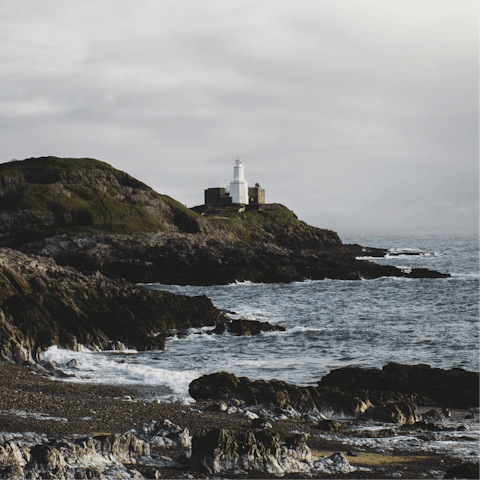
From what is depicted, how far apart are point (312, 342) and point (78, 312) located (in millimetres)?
11441

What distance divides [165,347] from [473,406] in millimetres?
13540

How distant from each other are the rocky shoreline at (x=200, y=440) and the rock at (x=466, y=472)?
20mm

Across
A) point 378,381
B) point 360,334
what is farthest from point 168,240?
point 378,381

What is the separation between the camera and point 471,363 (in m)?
22.4

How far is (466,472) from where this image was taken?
31.9 ft

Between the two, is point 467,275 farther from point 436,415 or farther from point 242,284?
point 436,415

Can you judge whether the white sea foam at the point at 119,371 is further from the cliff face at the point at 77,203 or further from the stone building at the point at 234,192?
the stone building at the point at 234,192

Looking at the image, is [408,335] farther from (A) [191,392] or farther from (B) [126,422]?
(B) [126,422]

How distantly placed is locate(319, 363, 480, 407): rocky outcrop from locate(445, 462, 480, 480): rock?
21.9 ft

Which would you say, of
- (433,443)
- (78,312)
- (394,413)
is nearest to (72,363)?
(78,312)

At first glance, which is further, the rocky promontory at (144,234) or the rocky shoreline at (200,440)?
the rocky promontory at (144,234)

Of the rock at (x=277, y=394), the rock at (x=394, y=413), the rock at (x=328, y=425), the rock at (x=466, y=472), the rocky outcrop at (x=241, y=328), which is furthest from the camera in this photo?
the rocky outcrop at (x=241, y=328)

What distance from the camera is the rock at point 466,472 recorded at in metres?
9.66

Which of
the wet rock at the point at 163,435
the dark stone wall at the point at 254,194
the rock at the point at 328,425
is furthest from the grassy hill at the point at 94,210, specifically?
the wet rock at the point at 163,435
